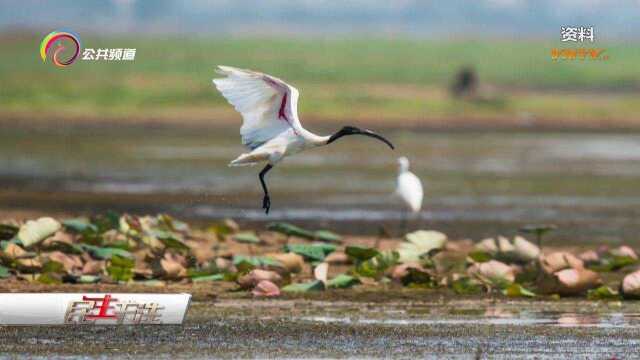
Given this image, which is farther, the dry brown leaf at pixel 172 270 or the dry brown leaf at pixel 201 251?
the dry brown leaf at pixel 201 251

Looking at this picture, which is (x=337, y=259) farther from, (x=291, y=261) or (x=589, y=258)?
(x=589, y=258)

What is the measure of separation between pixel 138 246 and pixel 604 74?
96618 mm

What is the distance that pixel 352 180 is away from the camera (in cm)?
3331

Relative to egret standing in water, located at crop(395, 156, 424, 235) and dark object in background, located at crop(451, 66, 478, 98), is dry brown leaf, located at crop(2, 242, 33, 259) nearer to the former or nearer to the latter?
egret standing in water, located at crop(395, 156, 424, 235)

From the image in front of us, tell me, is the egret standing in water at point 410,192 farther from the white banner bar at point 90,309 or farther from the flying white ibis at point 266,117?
the white banner bar at point 90,309

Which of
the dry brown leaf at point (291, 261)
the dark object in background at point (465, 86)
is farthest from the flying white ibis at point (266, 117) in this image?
the dark object in background at point (465, 86)

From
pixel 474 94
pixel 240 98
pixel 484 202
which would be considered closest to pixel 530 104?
pixel 474 94

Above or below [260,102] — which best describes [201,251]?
below

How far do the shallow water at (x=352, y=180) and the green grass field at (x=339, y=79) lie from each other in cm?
1793

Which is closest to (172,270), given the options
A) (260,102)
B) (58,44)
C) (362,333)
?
(260,102)

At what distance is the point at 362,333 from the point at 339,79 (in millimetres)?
85535

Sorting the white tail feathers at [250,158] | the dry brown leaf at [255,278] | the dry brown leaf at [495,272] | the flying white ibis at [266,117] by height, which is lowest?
the dry brown leaf at [255,278]

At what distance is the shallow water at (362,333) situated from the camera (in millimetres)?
13273

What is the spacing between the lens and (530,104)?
255 feet
